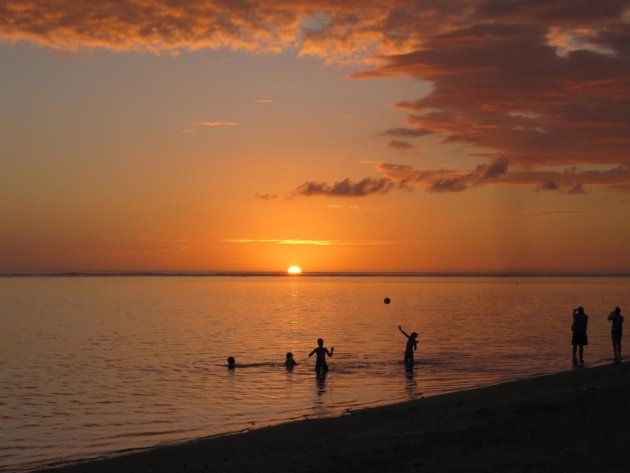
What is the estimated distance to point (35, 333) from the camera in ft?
179

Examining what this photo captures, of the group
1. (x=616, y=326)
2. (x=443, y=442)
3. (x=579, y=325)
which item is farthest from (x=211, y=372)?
(x=443, y=442)

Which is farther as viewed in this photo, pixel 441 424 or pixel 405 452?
pixel 441 424

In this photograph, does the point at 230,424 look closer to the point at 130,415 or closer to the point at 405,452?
the point at 130,415

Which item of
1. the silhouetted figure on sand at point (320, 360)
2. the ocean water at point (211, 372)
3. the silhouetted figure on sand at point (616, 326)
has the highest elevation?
the silhouetted figure on sand at point (616, 326)

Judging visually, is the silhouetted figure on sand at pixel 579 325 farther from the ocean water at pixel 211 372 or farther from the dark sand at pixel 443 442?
the dark sand at pixel 443 442

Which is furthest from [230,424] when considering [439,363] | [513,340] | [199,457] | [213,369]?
[513,340]

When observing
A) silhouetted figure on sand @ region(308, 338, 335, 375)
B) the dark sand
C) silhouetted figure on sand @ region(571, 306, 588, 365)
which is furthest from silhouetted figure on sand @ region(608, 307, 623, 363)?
silhouetted figure on sand @ region(308, 338, 335, 375)

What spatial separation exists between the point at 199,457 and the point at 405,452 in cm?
448

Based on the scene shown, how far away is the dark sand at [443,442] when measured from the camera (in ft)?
39.5

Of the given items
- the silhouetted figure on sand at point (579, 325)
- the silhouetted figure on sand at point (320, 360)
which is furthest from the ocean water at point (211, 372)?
the silhouetted figure on sand at point (579, 325)

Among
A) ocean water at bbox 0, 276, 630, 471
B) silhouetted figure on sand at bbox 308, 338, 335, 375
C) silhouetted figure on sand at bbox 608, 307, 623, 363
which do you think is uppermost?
silhouetted figure on sand at bbox 608, 307, 623, 363

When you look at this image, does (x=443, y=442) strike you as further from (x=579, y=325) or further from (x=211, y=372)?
(x=211, y=372)

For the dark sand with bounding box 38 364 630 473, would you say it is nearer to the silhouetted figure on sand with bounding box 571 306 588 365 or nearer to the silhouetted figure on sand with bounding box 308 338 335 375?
the silhouetted figure on sand with bounding box 308 338 335 375

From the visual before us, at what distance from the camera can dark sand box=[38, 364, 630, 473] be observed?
12.0m
